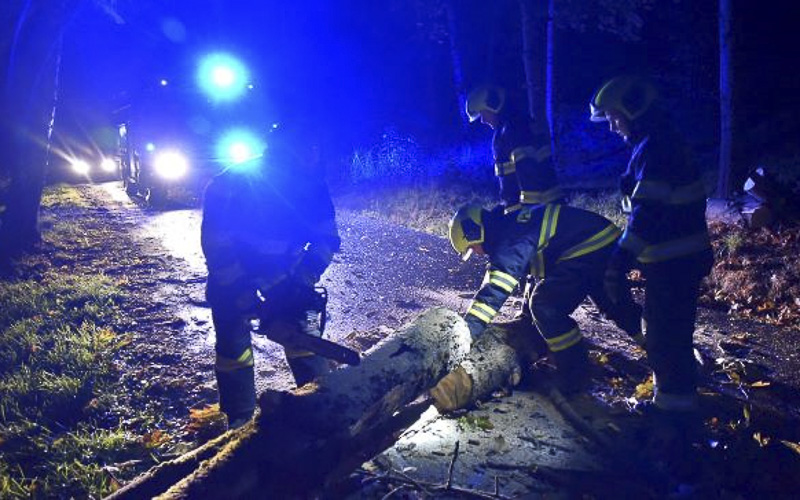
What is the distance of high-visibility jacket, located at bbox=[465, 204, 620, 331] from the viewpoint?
11.1 ft

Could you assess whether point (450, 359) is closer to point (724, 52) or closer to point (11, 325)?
point (11, 325)

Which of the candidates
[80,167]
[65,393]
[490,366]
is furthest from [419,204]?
[80,167]

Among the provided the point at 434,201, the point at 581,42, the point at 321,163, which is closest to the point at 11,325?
the point at 321,163

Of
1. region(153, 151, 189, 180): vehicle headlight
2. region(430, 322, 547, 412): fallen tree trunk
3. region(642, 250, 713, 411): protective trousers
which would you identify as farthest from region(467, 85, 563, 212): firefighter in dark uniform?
region(153, 151, 189, 180): vehicle headlight

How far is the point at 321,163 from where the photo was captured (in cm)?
355

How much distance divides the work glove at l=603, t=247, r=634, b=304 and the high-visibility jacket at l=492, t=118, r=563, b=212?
214 centimetres

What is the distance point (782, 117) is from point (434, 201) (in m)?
7.35

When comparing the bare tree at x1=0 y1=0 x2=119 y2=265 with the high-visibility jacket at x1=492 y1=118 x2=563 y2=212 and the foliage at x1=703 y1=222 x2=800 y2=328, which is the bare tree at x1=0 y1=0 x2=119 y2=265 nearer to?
the high-visibility jacket at x1=492 y1=118 x2=563 y2=212

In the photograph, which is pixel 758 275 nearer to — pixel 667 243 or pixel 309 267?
pixel 667 243

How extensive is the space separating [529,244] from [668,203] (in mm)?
915

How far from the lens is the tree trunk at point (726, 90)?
763 centimetres

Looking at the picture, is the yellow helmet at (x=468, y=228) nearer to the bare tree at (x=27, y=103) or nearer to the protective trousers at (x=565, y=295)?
the protective trousers at (x=565, y=295)

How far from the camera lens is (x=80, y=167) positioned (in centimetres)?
2755

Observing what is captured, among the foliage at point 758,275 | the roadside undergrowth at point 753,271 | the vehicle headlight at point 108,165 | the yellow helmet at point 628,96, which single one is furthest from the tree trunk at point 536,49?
the vehicle headlight at point 108,165
